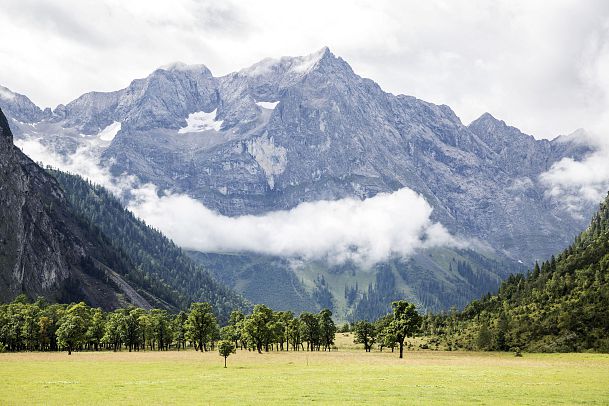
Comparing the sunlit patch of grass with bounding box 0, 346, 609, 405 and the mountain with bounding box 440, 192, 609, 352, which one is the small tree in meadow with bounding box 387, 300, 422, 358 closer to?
the mountain with bounding box 440, 192, 609, 352

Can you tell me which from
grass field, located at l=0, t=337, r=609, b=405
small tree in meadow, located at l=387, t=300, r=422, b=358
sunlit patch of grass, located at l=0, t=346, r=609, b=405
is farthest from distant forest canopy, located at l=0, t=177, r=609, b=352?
grass field, located at l=0, t=337, r=609, b=405

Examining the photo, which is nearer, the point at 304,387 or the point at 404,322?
the point at 304,387

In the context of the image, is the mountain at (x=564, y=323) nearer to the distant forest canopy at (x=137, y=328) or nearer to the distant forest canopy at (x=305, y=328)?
the distant forest canopy at (x=305, y=328)

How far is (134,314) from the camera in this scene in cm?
19388

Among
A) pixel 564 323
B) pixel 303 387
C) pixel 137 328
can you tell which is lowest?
pixel 303 387

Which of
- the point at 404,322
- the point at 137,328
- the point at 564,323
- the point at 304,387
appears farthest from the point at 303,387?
the point at 564,323

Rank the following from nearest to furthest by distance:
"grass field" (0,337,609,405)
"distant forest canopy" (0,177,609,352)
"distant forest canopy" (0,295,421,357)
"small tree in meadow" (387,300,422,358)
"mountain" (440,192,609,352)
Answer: "grass field" (0,337,609,405) → "small tree in meadow" (387,300,422,358) → "distant forest canopy" (0,295,421,357) → "distant forest canopy" (0,177,609,352) → "mountain" (440,192,609,352)

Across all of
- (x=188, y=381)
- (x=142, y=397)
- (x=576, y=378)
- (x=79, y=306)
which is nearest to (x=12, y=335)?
(x=79, y=306)

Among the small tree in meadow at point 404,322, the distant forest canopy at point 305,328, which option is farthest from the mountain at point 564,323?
the small tree in meadow at point 404,322

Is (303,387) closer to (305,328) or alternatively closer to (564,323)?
(305,328)

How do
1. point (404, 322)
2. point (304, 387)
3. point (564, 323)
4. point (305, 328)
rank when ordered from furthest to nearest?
1. point (305, 328)
2. point (564, 323)
3. point (404, 322)
4. point (304, 387)

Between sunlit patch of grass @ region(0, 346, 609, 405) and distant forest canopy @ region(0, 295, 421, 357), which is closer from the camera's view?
sunlit patch of grass @ region(0, 346, 609, 405)

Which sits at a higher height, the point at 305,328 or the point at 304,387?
the point at 305,328

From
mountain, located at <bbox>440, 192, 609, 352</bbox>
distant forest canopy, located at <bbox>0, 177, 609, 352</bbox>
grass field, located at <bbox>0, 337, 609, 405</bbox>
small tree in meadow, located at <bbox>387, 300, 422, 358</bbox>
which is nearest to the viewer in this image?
grass field, located at <bbox>0, 337, 609, 405</bbox>
